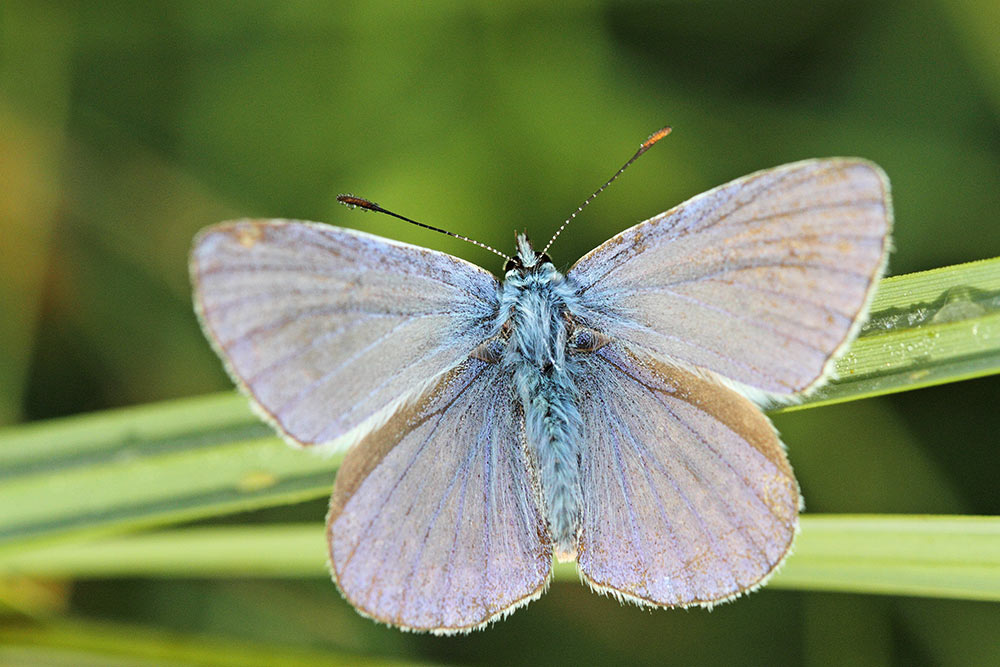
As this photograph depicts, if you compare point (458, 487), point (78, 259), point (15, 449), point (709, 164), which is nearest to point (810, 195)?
point (458, 487)

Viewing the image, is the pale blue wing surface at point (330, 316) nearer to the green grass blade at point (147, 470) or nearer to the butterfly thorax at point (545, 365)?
the butterfly thorax at point (545, 365)

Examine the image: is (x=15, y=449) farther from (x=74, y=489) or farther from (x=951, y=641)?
(x=951, y=641)

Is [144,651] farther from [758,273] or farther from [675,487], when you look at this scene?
[758,273]

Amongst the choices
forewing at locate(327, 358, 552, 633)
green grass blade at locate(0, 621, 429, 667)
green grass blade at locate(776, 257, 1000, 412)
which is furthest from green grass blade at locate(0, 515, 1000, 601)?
forewing at locate(327, 358, 552, 633)

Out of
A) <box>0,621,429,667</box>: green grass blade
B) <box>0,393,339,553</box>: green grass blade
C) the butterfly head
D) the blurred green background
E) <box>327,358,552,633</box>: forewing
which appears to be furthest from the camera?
the blurred green background

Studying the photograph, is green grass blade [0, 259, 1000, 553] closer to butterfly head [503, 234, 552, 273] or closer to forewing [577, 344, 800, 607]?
forewing [577, 344, 800, 607]

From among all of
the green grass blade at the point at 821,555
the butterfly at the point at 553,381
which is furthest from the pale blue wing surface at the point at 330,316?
the green grass blade at the point at 821,555

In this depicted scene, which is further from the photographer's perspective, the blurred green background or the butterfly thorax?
the blurred green background
